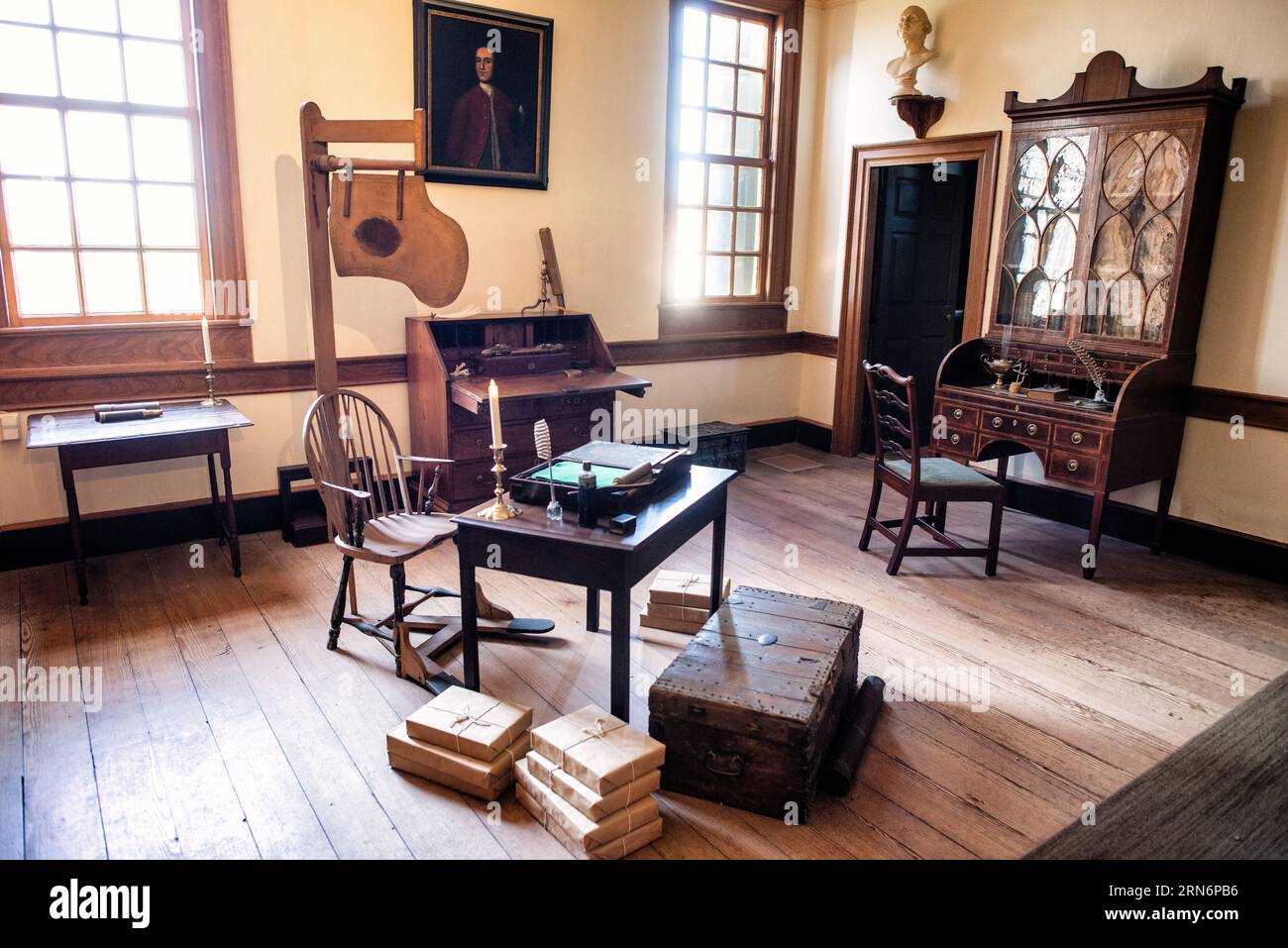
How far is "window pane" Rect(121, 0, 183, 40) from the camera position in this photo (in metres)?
3.92

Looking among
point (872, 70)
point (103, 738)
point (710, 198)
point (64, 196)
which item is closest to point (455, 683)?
point (103, 738)

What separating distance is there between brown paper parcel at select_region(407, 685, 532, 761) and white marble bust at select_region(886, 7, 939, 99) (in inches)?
176

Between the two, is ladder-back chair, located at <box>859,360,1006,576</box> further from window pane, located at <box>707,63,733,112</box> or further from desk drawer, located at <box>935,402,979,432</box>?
window pane, located at <box>707,63,733,112</box>

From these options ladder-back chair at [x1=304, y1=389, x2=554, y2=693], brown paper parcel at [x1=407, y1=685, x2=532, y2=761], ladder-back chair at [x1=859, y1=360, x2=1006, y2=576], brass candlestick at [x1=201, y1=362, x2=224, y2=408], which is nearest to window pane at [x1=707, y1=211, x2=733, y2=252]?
ladder-back chair at [x1=859, y1=360, x2=1006, y2=576]

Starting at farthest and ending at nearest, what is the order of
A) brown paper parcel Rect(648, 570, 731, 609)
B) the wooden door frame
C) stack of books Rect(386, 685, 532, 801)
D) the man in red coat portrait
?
the wooden door frame < the man in red coat portrait < brown paper parcel Rect(648, 570, 731, 609) < stack of books Rect(386, 685, 532, 801)

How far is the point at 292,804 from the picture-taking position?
243cm

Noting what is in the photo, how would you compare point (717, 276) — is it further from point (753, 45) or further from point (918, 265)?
point (753, 45)

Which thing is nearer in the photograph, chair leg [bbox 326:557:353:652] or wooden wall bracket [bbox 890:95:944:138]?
chair leg [bbox 326:557:353:652]

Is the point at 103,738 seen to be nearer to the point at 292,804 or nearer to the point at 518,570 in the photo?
the point at 292,804

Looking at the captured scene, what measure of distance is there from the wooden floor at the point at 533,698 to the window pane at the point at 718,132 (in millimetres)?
2748

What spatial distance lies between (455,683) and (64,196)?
282 centimetres

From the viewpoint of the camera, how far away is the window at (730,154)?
5.71m

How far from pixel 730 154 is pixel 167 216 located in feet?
11.4

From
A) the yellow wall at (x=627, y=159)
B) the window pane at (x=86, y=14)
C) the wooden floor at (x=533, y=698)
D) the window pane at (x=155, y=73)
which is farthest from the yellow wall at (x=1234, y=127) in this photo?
the window pane at (x=86, y=14)
